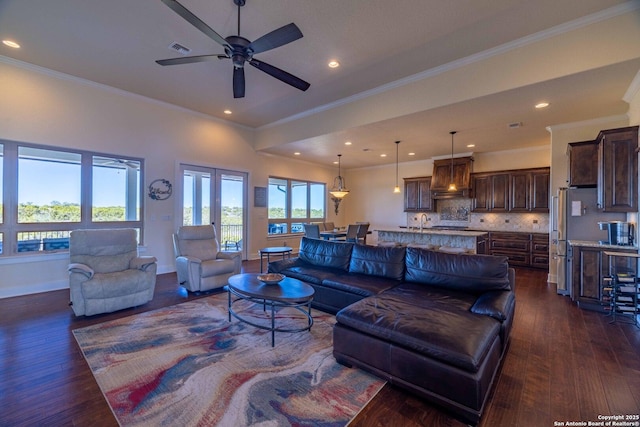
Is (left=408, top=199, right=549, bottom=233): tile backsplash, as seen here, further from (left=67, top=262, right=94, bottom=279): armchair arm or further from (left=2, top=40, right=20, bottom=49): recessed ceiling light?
(left=2, top=40, right=20, bottom=49): recessed ceiling light

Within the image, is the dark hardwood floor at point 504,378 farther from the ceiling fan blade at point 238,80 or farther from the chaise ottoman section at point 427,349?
the ceiling fan blade at point 238,80

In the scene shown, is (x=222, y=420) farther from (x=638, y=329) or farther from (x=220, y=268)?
Result: (x=638, y=329)

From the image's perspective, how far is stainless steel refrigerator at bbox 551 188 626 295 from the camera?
4379mm

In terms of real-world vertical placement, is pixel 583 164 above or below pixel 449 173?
below

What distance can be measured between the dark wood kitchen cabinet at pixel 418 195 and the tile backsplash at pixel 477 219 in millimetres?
304

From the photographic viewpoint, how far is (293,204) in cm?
867

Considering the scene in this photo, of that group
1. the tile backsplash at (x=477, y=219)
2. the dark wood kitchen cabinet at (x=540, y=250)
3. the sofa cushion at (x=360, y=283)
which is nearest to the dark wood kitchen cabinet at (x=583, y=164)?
the dark wood kitchen cabinet at (x=540, y=250)

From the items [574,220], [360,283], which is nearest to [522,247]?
[574,220]

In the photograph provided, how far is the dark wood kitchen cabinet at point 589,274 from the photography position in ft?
11.8

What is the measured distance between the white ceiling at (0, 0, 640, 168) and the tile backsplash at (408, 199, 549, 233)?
257 centimetres

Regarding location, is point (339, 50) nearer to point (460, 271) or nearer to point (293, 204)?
point (460, 271)

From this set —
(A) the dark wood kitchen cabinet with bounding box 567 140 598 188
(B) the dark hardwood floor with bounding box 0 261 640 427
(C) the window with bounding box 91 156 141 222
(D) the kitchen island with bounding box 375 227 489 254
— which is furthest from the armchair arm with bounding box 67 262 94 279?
(A) the dark wood kitchen cabinet with bounding box 567 140 598 188

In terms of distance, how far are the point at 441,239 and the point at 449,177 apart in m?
2.82

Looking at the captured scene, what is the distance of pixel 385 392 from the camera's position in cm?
198
